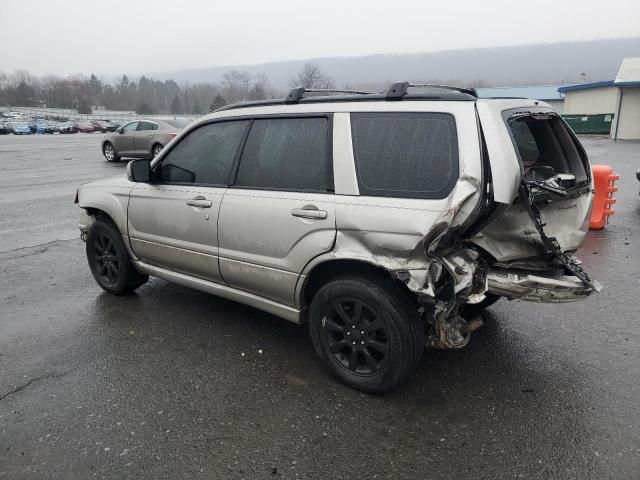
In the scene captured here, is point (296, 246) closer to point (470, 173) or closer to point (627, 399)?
point (470, 173)

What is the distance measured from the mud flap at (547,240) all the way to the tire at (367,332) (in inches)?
35.7

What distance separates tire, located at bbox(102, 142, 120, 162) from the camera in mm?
18763

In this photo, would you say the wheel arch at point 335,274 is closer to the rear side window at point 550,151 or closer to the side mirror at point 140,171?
the rear side window at point 550,151

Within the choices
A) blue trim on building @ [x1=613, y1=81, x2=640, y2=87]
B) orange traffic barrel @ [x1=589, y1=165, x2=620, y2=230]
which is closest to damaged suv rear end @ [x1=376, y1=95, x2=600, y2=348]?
orange traffic barrel @ [x1=589, y1=165, x2=620, y2=230]

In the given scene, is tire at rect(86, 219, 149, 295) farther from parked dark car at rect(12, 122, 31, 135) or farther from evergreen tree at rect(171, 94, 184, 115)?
evergreen tree at rect(171, 94, 184, 115)

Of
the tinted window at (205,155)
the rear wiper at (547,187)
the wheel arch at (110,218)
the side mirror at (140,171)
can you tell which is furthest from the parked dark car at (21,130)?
the rear wiper at (547,187)

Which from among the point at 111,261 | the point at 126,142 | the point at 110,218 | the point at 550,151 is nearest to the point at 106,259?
the point at 111,261

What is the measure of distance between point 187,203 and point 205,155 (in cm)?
43

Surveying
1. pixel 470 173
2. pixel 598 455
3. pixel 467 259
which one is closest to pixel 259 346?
pixel 467 259

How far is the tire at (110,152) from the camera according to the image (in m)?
18.8

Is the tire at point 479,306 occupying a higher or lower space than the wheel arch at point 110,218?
lower

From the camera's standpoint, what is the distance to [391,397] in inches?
126

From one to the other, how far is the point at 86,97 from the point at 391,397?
14206 centimetres

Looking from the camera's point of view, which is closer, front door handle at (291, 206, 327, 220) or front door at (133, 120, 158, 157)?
front door handle at (291, 206, 327, 220)
